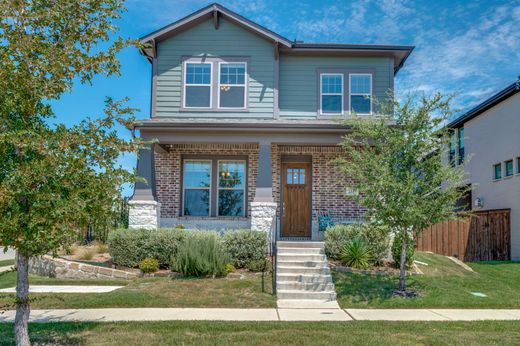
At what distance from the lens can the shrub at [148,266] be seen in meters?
11.4

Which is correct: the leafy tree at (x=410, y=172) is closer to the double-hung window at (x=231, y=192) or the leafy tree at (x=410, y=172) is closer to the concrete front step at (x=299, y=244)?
the concrete front step at (x=299, y=244)

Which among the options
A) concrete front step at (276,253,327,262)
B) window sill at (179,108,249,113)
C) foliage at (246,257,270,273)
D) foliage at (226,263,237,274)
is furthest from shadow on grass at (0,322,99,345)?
window sill at (179,108,249,113)

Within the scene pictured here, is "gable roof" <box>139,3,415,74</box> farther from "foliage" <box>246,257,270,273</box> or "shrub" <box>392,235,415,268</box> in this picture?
"foliage" <box>246,257,270,273</box>

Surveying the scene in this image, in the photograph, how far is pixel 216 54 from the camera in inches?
591

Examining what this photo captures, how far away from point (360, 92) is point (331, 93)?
0.97 meters

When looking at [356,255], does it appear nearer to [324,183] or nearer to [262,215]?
[262,215]

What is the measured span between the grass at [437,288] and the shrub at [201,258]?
283cm

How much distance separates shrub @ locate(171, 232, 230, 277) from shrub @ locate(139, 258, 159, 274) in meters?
0.46

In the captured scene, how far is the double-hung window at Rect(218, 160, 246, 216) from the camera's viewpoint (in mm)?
15240

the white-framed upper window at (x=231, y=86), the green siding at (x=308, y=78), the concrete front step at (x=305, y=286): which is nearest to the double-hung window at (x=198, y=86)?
the white-framed upper window at (x=231, y=86)

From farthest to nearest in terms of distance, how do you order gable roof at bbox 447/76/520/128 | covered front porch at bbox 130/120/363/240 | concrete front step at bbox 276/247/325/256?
gable roof at bbox 447/76/520/128 < covered front porch at bbox 130/120/363/240 < concrete front step at bbox 276/247/325/256

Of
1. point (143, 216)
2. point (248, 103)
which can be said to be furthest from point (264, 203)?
point (248, 103)

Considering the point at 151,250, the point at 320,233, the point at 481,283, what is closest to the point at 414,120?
the point at 481,283

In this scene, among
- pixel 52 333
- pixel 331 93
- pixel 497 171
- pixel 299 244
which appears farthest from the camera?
pixel 497 171
